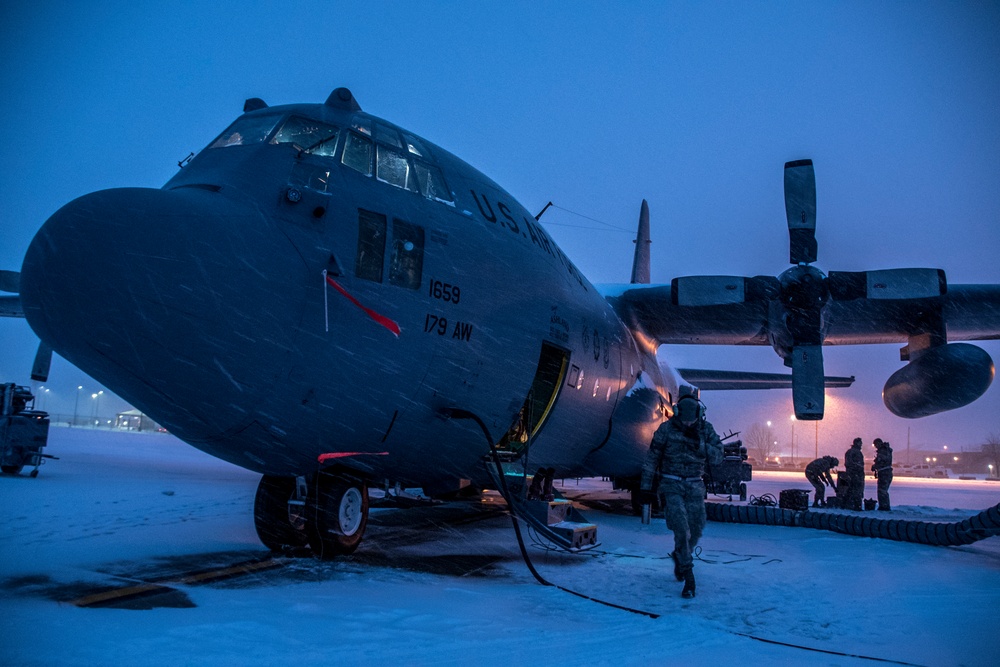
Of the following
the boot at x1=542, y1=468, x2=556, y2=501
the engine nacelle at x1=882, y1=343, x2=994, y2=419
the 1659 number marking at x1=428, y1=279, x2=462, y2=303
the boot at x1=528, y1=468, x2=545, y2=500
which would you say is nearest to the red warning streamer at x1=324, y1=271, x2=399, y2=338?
the 1659 number marking at x1=428, y1=279, x2=462, y2=303

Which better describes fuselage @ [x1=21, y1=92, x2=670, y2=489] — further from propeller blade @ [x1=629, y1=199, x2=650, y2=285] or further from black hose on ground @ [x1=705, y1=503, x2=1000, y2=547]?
propeller blade @ [x1=629, y1=199, x2=650, y2=285]

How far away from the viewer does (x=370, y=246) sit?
19.4 feet

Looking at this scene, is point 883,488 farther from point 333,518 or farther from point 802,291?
point 333,518

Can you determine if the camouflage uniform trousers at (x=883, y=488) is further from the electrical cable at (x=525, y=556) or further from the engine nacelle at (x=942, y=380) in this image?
the electrical cable at (x=525, y=556)

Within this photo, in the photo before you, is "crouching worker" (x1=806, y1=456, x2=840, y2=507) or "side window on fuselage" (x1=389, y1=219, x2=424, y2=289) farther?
"crouching worker" (x1=806, y1=456, x2=840, y2=507)

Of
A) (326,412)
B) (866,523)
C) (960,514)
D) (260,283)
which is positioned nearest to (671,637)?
(326,412)

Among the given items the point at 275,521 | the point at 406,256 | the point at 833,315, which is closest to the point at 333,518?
the point at 275,521

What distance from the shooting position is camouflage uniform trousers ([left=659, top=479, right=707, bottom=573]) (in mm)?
6676

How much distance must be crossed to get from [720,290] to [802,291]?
4.58 feet

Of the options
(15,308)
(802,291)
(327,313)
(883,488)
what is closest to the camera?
(327,313)

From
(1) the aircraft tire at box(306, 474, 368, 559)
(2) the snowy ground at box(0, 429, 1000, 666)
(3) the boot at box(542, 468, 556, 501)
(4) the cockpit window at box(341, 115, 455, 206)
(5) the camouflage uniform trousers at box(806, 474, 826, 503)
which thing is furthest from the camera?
(5) the camouflage uniform trousers at box(806, 474, 826, 503)

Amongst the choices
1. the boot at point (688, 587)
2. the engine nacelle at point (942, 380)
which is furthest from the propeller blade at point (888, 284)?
the boot at point (688, 587)

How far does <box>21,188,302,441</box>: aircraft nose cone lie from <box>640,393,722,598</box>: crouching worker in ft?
13.0

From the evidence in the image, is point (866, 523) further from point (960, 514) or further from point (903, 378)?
point (960, 514)
